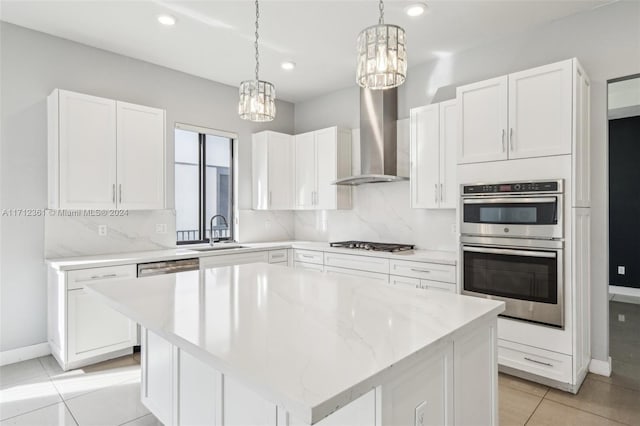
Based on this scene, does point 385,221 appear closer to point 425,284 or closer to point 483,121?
point 425,284

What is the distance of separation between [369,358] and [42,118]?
3.80 metres

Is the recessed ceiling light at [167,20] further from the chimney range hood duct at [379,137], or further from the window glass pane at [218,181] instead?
the chimney range hood duct at [379,137]

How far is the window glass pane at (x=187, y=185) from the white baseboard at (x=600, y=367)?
167 inches

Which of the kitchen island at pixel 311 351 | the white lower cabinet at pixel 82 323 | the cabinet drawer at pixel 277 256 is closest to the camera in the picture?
the kitchen island at pixel 311 351

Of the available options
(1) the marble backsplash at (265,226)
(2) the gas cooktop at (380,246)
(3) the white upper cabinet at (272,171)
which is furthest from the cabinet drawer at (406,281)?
(1) the marble backsplash at (265,226)

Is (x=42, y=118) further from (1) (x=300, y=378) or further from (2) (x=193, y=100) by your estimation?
(1) (x=300, y=378)

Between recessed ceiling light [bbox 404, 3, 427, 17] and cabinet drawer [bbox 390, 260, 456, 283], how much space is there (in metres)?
2.16

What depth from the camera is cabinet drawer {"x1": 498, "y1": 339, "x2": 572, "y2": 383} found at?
2680 mm

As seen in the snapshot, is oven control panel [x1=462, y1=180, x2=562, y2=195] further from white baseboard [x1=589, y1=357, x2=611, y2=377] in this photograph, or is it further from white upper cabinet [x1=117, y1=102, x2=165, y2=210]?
white upper cabinet [x1=117, y1=102, x2=165, y2=210]

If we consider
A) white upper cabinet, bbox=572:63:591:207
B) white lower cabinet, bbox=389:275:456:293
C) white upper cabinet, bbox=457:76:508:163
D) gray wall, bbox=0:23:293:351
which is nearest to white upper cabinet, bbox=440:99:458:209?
white upper cabinet, bbox=457:76:508:163

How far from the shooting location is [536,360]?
2799 mm

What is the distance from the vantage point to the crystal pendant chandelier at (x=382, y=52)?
159 centimetres

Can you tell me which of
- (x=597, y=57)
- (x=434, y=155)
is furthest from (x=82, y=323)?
(x=597, y=57)

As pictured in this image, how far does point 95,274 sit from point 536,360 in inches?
144
